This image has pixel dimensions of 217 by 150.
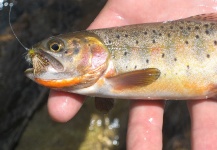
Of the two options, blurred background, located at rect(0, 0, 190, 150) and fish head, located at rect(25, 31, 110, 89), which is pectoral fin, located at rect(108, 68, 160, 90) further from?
blurred background, located at rect(0, 0, 190, 150)

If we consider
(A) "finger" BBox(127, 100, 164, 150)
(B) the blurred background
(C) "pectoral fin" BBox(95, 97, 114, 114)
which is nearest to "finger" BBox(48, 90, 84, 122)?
(C) "pectoral fin" BBox(95, 97, 114, 114)

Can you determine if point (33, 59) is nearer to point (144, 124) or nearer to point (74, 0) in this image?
point (144, 124)

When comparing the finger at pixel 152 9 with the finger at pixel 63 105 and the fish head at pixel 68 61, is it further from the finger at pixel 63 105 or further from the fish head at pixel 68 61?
the finger at pixel 63 105

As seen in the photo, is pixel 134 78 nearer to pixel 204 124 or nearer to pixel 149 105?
pixel 149 105

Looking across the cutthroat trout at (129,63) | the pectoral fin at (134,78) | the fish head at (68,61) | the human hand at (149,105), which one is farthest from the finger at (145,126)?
the fish head at (68,61)

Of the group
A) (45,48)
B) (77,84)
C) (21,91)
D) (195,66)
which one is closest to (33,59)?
(45,48)

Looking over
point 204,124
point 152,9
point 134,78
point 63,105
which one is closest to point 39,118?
point 63,105
